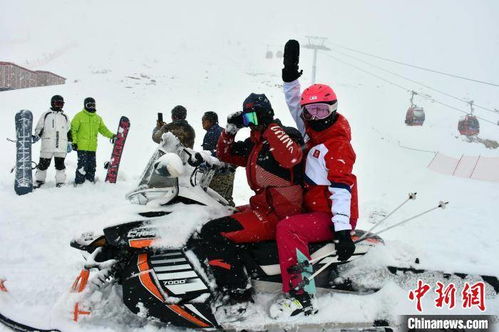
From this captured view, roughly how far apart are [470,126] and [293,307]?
26299mm

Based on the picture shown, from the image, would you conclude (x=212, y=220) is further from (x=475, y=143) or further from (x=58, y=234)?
(x=475, y=143)

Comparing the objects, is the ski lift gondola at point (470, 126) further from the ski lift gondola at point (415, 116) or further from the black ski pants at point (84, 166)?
the black ski pants at point (84, 166)

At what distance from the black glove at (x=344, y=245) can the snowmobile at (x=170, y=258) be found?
9.3 inches

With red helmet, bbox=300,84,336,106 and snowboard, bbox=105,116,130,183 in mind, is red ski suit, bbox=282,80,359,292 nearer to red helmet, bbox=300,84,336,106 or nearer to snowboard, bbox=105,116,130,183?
red helmet, bbox=300,84,336,106

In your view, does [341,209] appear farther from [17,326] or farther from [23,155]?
[23,155]

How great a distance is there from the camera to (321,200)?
322 centimetres

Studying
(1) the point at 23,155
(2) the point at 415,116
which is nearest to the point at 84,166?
(1) the point at 23,155

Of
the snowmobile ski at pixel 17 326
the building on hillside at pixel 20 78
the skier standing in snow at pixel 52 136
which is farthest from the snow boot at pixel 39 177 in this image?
the building on hillside at pixel 20 78

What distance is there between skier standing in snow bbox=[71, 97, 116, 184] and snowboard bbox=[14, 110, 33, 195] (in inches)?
38.4

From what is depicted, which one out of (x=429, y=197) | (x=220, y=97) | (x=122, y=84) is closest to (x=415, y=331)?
(x=429, y=197)

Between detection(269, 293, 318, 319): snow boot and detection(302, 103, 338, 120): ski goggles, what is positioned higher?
detection(302, 103, 338, 120): ski goggles

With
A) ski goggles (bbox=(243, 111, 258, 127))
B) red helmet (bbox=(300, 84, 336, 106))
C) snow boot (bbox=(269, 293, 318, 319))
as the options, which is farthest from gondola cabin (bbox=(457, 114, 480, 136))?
snow boot (bbox=(269, 293, 318, 319))

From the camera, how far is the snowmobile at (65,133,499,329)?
10.2 feet

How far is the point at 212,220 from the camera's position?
10.8 ft
